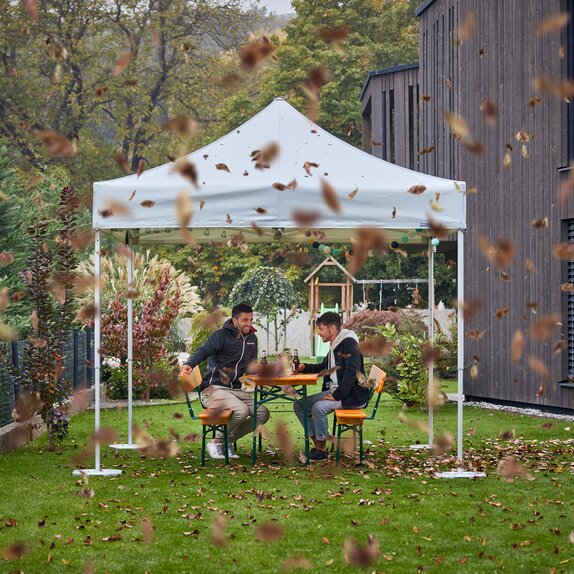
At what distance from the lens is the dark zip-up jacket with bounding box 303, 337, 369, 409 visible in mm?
9367

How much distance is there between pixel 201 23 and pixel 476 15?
22.9m

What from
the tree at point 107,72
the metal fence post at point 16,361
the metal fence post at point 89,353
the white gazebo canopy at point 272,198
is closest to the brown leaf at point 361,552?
the white gazebo canopy at point 272,198

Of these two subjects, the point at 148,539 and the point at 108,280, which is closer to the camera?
the point at 148,539

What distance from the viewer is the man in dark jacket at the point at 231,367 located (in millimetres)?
9898

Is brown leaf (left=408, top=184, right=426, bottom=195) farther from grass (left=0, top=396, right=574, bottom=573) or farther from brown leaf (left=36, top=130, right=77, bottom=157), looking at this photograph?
brown leaf (left=36, top=130, right=77, bottom=157)

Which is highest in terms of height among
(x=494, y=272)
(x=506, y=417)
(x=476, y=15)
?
(x=476, y=15)

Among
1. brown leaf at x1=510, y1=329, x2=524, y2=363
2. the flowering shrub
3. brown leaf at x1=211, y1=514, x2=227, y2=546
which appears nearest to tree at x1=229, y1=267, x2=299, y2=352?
the flowering shrub

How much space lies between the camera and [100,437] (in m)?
6.16

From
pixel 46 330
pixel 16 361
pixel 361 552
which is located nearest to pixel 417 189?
pixel 361 552

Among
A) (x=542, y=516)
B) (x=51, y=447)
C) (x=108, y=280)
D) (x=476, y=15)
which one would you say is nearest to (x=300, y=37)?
(x=108, y=280)

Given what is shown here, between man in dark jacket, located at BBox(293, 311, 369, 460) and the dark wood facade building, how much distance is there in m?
4.20

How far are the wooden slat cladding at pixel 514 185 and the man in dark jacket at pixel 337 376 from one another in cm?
482

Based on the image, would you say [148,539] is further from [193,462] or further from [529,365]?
[529,365]

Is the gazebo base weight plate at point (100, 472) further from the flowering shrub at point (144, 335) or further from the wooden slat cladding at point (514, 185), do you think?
the flowering shrub at point (144, 335)
